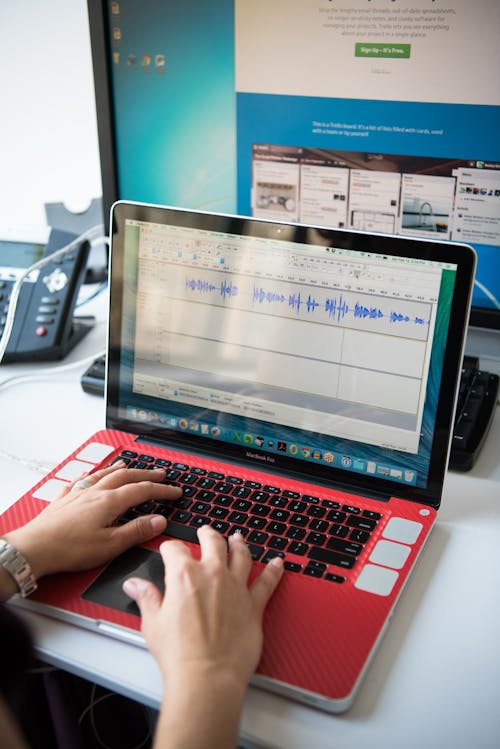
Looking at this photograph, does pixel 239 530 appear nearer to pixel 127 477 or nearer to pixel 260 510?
pixel 260 510

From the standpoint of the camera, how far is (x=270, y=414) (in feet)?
2.99

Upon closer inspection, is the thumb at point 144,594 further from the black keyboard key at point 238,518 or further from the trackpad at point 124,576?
the black keyboard key at point 238,518

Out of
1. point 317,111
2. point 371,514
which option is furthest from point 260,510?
point 317,111

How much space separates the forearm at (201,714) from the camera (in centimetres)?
59

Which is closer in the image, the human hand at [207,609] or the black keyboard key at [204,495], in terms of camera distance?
the human hand at [207,609]

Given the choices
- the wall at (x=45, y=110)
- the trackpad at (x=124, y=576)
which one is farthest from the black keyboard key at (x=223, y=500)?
the wall at (x=45, y=110)

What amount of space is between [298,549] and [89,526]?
0.69 feet

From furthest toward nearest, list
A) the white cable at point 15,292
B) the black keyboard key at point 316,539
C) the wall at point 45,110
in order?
the wall at point 45,110
the white cable at point 15,292
the black keyboard key at point 316,539

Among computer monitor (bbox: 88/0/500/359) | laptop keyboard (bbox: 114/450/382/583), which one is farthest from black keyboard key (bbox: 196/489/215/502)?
computer monitor (bbox: 88/0/500/359)

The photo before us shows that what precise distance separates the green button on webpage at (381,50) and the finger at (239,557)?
614 millimetres

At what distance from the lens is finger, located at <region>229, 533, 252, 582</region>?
731 millimetres

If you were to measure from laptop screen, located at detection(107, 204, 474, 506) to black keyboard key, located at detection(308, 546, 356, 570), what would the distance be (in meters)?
0.13

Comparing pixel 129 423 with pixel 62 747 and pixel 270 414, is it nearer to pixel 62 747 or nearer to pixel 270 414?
pixel 270 414

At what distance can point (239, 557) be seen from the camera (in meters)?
0.75
